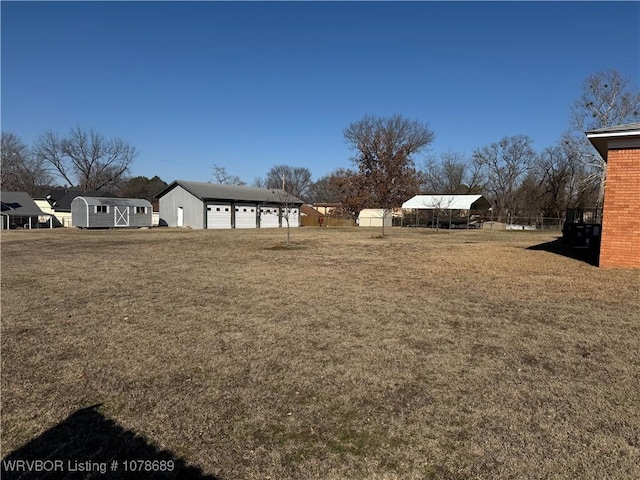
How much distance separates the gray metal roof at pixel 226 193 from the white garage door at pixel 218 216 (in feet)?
3.29

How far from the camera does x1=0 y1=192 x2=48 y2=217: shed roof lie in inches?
1512

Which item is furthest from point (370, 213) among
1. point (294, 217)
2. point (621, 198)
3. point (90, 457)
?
point (90, 457)

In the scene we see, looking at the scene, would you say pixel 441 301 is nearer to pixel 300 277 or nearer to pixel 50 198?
pixel 300 277

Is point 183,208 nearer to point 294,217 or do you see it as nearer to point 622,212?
point 294,217

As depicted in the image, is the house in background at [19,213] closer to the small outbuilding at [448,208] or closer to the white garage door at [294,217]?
the white garage door at [294,217]

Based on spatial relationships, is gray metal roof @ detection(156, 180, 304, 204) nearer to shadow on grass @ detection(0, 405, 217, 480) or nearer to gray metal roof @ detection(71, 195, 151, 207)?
gray metal roof @ detection(71, 195, 151, 207)

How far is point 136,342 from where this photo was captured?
454 centimetres

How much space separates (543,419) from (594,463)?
51cm

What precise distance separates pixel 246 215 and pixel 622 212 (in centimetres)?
3545

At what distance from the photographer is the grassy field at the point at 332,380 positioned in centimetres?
250

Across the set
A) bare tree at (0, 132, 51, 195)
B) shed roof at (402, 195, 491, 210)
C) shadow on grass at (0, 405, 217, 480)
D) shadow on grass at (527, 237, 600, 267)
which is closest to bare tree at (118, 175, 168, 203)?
bare tree at (0, 132, 51, 195)

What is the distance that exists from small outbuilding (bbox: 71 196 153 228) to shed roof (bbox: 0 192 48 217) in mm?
6558

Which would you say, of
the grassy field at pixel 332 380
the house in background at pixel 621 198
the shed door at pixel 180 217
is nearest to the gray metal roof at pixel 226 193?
the shed door at pixel 180 217

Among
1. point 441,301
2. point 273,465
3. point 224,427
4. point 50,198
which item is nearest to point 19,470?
point 224,427
